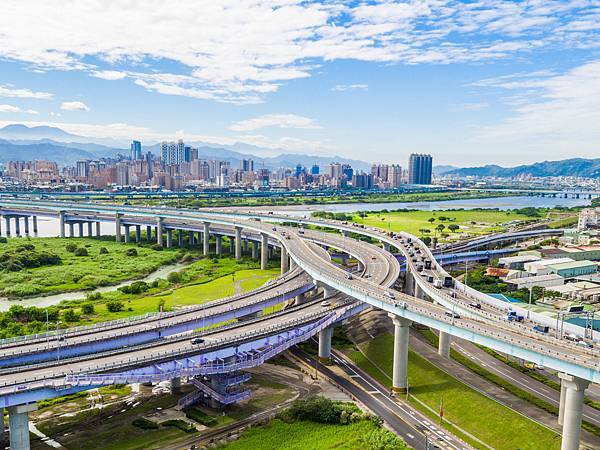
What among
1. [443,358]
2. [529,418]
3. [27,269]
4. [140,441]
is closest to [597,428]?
[529,418]

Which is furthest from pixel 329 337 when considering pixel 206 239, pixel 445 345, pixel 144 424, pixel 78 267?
pixel 206 239

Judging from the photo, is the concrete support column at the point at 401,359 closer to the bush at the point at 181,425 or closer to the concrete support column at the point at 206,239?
the bush at the point at 181,425

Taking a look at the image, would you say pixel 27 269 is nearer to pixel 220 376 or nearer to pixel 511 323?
pixel 220 376

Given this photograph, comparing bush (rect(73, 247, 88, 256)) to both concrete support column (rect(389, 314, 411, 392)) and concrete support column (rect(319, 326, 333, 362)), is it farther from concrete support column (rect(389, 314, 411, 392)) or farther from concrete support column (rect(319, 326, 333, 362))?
concrete support column (rect(389, 314, 411, 392))

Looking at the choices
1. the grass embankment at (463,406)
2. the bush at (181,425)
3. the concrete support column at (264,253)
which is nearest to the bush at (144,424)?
the bush at (181,425)

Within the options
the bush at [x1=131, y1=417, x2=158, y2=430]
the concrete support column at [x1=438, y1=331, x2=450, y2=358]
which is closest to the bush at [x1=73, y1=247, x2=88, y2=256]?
the bush at [x1=131, y1=417, x2=158, y2=430]

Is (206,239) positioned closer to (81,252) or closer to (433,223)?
(81,252)

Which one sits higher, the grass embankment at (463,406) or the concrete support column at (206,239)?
the concrete support column at (206,239)
